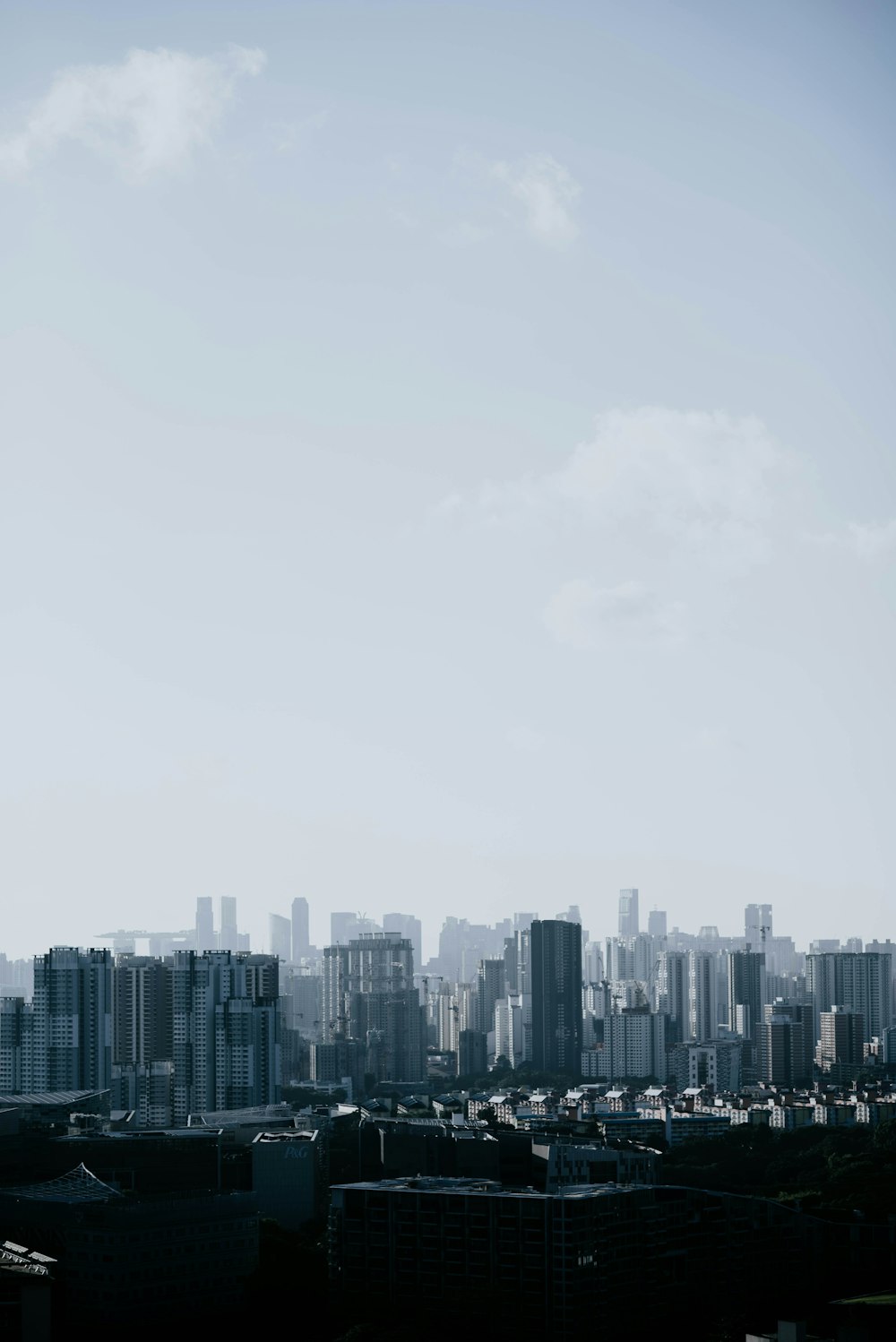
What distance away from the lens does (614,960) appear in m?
34.1

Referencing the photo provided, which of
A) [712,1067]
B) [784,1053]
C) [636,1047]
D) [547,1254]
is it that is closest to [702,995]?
[636,1047]

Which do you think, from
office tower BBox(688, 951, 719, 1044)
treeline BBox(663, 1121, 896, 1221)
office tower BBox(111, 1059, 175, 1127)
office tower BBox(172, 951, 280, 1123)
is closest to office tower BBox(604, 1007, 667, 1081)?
office tower BBox(688, 951, 719, 1044)

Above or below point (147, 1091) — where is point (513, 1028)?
below

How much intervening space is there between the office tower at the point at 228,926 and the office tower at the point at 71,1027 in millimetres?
20143

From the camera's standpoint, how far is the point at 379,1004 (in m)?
24.2

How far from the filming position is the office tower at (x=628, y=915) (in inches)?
1580

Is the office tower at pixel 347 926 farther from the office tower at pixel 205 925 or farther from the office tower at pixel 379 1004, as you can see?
the office tower at pixel 379 1004

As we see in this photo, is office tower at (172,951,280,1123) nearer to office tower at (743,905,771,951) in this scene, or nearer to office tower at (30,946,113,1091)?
office tower at (30,946,113,1091)

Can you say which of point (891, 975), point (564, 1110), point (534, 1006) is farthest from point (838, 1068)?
point (891, 975)

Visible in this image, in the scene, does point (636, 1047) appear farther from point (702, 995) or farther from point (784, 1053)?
point (702, 995)

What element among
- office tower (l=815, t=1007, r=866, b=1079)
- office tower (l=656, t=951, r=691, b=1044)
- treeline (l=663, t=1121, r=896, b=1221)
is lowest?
treeline (l=663, t=1121, r=896, b=1221)

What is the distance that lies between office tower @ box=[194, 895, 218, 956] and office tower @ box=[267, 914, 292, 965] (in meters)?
1.46

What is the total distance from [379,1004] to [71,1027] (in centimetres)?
894

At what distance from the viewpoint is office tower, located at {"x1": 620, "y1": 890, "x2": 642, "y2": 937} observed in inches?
1580
